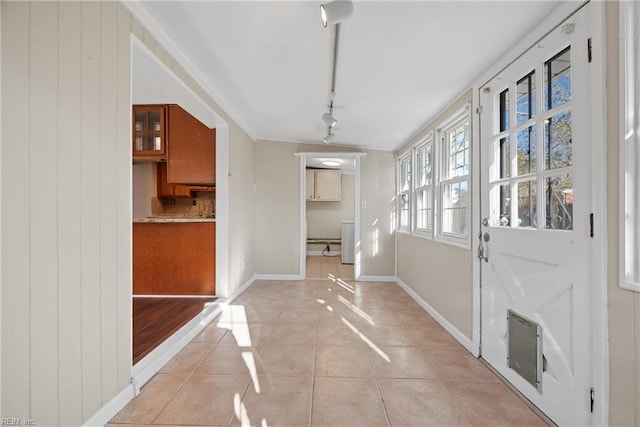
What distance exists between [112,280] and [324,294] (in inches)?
107

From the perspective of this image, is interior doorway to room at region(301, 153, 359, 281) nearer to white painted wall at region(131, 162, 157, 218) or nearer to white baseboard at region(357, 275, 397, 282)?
white baseboard at region(357, 275, 397, 282)

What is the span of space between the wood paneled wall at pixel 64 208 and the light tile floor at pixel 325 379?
447 millimetres

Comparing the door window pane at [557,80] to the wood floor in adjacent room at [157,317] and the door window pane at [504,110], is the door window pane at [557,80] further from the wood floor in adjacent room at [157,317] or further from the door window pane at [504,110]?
the wood floor in adjacent room at [157,317]

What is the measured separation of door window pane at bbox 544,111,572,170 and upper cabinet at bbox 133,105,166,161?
3812 mm

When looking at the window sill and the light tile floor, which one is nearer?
the light tile floor

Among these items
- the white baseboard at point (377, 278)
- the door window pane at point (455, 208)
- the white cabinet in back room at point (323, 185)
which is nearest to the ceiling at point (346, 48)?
the door window pane at point (455, 208)

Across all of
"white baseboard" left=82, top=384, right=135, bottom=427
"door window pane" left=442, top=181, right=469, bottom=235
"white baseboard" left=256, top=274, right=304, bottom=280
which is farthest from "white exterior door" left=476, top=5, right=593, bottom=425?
"white baseboard" left=256, top=274, right=304, bottom=280

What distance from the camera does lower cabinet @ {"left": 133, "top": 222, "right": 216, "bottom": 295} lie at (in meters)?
3.30

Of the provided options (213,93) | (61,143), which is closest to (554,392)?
(61,143)

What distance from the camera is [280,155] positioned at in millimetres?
4633

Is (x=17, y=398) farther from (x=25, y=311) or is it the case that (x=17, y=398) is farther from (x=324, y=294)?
(x=324, y=294)

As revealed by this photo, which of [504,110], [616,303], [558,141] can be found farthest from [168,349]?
[504,110]

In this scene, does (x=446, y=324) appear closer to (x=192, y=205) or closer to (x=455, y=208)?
(x=455, y=208)

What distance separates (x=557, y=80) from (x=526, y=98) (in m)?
0.25
